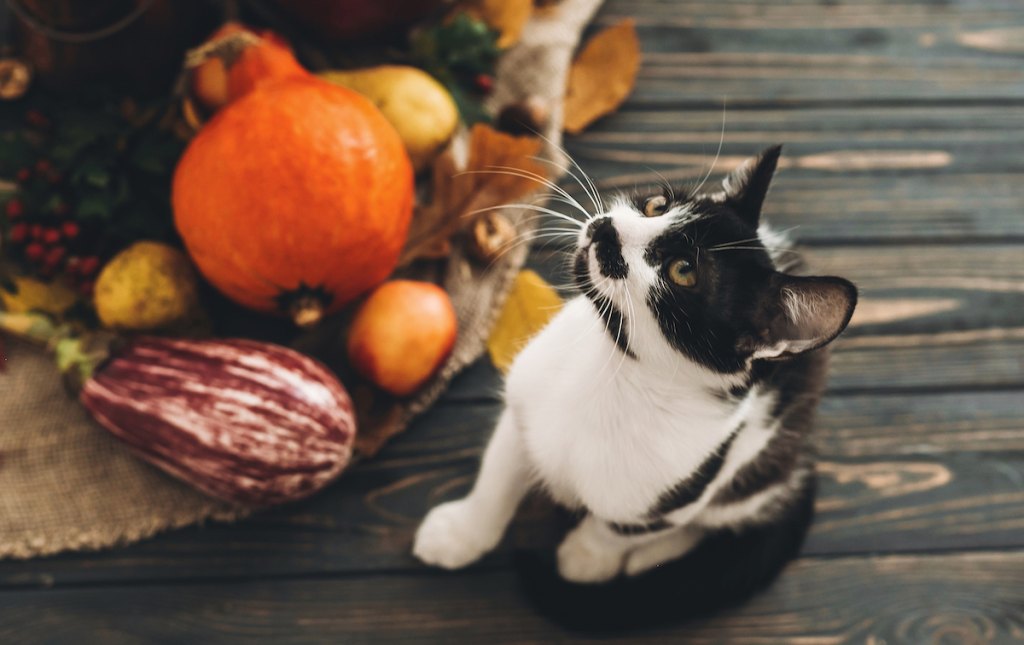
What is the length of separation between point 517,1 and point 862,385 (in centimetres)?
72

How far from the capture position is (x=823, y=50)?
3.95 ft

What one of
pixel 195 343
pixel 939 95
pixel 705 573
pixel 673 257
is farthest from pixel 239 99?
pixel 939 95

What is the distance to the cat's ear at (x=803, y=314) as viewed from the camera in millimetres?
482

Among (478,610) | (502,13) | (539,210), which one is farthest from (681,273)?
(502,13)

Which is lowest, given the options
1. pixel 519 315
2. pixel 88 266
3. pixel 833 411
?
pixel 833 411

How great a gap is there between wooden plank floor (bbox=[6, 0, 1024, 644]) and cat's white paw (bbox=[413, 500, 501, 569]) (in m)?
0.03

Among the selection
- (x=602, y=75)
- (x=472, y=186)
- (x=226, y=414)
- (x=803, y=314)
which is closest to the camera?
(x=803, y=314)

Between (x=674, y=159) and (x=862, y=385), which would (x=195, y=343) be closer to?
(x=674, y=159)

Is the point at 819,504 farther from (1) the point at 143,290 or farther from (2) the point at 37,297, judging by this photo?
(2) the point at 37,297

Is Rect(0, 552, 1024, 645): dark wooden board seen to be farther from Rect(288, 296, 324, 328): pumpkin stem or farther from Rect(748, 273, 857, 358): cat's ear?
Rect(748, 273, 857, 358): cat's ear

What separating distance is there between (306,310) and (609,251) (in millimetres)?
396

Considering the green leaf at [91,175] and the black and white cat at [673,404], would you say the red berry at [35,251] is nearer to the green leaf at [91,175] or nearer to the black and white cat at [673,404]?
the green leaf at [91,175]

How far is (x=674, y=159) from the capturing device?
3.70 ft

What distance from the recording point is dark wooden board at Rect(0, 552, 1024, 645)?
0.85 meters
